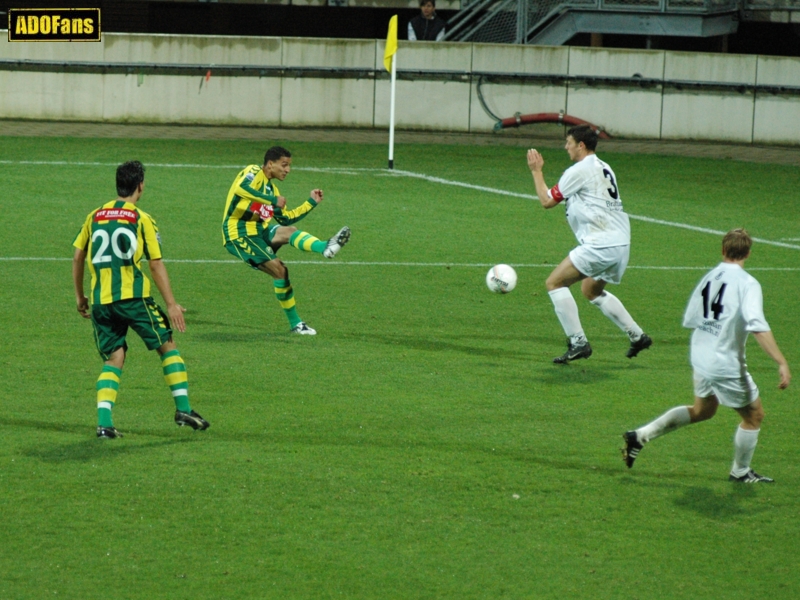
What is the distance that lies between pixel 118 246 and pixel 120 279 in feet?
0.67

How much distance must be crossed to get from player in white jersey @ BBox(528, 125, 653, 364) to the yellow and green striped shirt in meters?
2.65

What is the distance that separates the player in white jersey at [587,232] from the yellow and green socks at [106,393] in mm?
3995

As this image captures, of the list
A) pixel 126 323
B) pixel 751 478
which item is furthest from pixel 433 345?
pixel 751 478

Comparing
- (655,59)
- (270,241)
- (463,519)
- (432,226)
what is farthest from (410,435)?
(655,59)

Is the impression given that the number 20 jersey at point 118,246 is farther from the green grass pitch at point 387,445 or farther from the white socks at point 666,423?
the white socks at point 666,423

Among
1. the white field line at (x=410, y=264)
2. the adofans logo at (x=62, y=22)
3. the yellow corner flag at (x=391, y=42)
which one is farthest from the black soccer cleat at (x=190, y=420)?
the yellow corner flag at (x=391, y=42)

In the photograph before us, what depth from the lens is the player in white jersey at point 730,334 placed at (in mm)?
6871

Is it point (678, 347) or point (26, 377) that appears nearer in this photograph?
point (26, 377)

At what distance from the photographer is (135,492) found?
696 centimetres

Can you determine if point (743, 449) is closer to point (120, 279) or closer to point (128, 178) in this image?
point (120, 279)

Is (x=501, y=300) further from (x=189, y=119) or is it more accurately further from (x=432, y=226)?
(x=189, y=119)

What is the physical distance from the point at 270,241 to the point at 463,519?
588cm

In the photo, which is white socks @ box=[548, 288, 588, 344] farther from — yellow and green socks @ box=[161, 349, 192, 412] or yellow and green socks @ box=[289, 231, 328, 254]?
yellow and green socks @ box=[161, 349, 192, 412]

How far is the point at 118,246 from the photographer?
771cm
